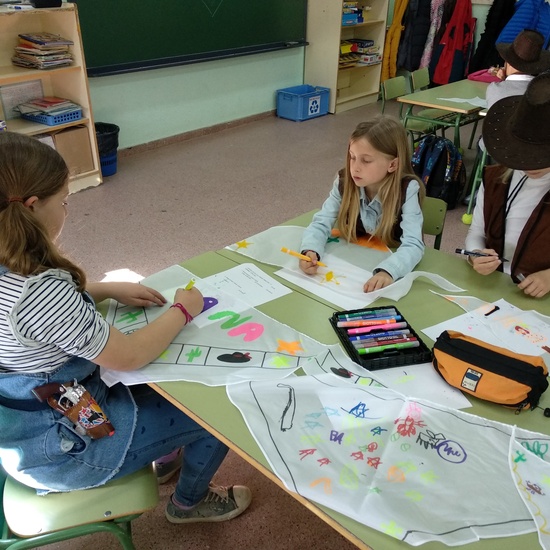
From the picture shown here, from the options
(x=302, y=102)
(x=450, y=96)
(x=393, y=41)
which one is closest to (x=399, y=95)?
(x=450, y=96)

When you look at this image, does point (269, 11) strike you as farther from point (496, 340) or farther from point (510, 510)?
point (510, 510)

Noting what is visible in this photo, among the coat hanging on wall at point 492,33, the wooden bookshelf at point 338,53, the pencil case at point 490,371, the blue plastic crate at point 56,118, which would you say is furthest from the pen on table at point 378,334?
the coat hanging on wall at point 492,33

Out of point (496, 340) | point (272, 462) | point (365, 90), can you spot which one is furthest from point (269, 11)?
point (272, 462)

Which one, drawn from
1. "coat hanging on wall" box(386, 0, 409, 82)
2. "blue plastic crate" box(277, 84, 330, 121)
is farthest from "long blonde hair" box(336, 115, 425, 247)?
"coat hanging on wall" box(386, 0, 409, 82)

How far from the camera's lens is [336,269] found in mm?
1532

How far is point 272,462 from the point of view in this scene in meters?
0.89

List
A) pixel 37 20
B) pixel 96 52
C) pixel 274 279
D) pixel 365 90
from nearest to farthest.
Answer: pixel 274 279 < pixel 37 20 < pixel 96 52 < pixel 365 90

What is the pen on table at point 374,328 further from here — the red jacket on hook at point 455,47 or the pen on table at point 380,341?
the red jacket on hook at point 455,47

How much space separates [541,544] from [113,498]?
2.60 ft

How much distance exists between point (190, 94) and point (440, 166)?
2339 millimetres

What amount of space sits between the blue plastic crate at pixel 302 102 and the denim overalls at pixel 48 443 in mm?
4643

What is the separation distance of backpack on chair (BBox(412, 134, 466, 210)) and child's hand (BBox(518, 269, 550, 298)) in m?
2.22

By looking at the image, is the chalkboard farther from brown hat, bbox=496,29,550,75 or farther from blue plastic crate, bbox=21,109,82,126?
brown hat, bbox=496,29,550,75

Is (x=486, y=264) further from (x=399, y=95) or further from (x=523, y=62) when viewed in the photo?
(x=399, y=95)
